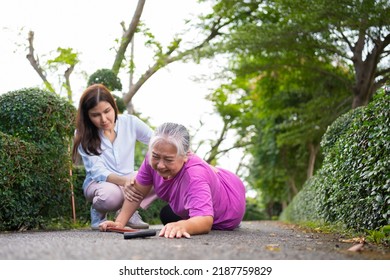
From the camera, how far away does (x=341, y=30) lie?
11.4m

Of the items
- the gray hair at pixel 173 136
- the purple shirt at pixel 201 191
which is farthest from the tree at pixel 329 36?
the gray hair at pixel 173 136

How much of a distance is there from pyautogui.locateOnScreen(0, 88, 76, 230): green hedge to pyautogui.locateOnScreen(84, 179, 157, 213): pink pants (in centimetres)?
78

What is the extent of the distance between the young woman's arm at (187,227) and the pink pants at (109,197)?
52.3 inches

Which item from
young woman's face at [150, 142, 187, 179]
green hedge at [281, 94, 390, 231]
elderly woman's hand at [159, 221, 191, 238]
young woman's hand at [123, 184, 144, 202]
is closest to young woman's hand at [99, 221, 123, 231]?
young woman's hand at [123, 184, 144, 202]

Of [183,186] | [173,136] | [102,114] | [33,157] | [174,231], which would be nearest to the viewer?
[174,231]

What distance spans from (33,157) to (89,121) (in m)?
0.77

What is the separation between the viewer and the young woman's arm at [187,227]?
13.1ft

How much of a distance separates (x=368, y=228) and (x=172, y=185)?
72.3 inches

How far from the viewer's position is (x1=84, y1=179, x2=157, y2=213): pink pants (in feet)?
18.4

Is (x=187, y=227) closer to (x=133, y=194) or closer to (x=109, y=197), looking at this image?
(x=133, y=194)

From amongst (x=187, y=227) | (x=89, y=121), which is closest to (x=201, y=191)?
(x=187, y=227)

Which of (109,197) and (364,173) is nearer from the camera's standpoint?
(364,173)

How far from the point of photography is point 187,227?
4.13 metres
